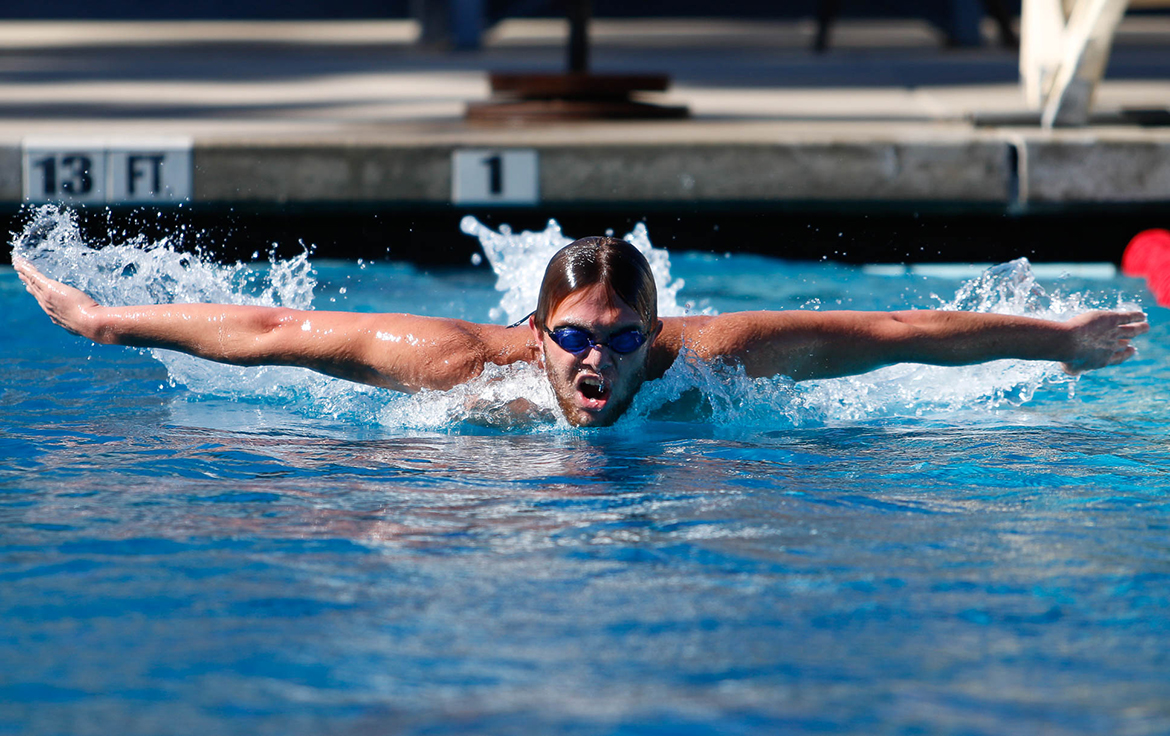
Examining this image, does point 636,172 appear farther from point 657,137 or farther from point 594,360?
point 594,360

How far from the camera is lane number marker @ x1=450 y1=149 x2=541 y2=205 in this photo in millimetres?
5738

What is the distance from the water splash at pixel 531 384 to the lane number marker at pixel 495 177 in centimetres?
110

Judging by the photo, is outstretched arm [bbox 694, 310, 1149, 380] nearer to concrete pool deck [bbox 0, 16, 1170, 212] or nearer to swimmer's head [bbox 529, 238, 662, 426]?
swimmer's head [bbox 529, 238, 662, 426]

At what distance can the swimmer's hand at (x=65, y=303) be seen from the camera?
3697 mm

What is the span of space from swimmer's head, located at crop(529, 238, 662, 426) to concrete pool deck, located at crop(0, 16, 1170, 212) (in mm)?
2379

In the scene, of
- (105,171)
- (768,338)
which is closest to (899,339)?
(768,338)

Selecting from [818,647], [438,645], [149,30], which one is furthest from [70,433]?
[149,30]

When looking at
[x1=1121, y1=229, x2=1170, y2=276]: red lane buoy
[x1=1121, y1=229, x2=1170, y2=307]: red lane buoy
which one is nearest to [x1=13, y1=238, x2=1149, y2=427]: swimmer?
[x1=1121, y1=229, x2=1170, y2=307]: red lane buoy

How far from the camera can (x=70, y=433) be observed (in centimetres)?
355

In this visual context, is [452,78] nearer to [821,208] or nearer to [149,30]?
[821,208]

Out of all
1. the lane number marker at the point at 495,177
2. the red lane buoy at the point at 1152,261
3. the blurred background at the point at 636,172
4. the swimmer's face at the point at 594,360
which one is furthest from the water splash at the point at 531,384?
the red lane buoy at the point at 1152,261

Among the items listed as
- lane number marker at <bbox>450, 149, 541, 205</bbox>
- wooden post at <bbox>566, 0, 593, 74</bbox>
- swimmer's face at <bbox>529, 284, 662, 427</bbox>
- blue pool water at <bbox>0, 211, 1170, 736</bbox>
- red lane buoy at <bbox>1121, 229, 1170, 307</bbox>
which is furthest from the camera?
wooden post at <bbox>566, 0, 593, 74</bbox>

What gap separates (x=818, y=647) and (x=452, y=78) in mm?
8484

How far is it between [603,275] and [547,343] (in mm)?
232
